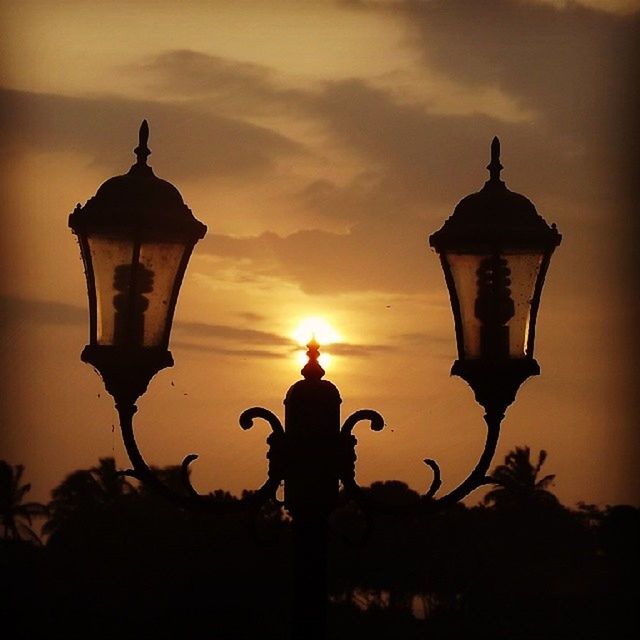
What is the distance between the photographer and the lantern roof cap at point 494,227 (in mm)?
6969

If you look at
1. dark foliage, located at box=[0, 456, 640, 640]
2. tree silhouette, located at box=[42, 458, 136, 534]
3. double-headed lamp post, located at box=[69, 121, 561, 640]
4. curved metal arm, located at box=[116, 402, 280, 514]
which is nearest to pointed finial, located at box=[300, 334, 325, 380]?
double-headed lamp post, located at box=[69, 121, 561, 640]

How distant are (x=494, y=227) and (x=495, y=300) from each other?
0.32 metres

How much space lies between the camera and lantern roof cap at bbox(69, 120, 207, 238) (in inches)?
271

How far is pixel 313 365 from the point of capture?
707 cm

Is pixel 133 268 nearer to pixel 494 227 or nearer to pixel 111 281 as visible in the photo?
pixel 111 281

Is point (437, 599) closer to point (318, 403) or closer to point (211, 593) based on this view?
point (211, 593)

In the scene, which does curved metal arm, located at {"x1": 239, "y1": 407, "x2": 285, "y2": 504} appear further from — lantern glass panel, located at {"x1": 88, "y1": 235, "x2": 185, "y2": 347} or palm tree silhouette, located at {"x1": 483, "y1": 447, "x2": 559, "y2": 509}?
palm tree silhouette, located at {"x1": 483, "y1": 447, "x2": 559, "y2": 509}

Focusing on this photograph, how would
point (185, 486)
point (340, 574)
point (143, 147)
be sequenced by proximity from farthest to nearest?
point (340, 574)
point (143, 147)
point (185, 486)

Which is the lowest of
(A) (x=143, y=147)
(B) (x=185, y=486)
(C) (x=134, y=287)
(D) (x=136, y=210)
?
(B) (x=185, y=486)

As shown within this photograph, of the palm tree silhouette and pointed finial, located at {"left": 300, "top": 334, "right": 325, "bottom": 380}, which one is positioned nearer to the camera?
pointed finial, located at {"left": 300, "top": 334, "right": 325, "bottom": 380}

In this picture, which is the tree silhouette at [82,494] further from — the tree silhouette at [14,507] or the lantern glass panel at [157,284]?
the lantern glass panel at [157,284]

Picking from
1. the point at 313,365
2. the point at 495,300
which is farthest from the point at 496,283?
the point at 313,365

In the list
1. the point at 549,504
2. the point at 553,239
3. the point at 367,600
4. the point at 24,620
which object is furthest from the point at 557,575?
the point at 553,239

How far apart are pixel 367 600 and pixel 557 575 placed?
10516 millimetres
